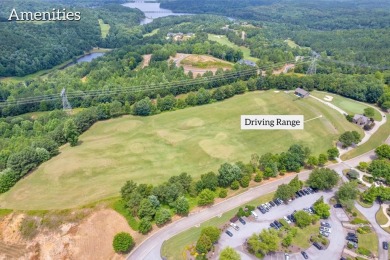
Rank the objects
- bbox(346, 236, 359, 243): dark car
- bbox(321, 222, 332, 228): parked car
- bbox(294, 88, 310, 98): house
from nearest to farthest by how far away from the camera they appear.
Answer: bbox(346, 236, 359, 243): dark car, bbox(321, 222, 332, 228): parked car, bbox(294, 88, 310, 98): house

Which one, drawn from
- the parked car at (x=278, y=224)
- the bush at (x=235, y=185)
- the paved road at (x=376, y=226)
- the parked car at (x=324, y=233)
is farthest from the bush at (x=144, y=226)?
the paved road at (x=376, y=226)

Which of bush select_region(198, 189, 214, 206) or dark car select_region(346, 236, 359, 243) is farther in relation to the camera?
bush select_region(198, 189, 214, 206)

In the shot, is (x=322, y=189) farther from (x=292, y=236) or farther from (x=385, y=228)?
(x=292, y=236)

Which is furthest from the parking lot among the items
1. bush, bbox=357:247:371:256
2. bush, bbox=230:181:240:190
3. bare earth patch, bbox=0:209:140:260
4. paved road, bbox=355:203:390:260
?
bare earth patch, bbox=0:209:140:260

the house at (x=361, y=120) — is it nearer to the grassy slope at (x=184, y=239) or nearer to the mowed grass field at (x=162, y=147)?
the mowed grass field at (x=162, y=147)

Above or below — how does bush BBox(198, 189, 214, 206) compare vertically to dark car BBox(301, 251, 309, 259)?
above

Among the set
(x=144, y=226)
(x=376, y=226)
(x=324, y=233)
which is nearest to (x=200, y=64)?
(x=144, y=226)

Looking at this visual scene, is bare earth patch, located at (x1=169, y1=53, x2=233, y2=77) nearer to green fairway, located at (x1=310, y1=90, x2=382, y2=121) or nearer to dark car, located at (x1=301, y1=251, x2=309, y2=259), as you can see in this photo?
green fairway, located at (x1=310, y1=90, x2=382, y2=121)
